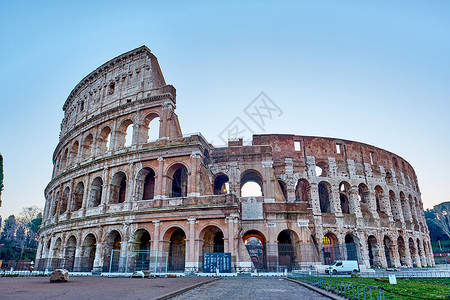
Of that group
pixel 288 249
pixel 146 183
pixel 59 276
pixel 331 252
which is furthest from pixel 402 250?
pixel 59 276

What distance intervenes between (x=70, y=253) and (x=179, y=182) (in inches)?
414

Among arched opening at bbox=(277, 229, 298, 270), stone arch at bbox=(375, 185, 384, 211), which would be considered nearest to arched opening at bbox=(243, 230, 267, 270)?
arched opening at bbox=(277, 229, 298, 270)

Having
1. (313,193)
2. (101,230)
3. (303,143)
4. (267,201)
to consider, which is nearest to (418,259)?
(313,193)

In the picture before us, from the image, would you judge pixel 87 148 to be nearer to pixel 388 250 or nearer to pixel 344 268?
pixel 344 268

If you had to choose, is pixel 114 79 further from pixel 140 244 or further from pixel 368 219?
pixel 368 219

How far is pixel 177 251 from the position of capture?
2066 cm

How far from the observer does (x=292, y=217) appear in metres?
22.7

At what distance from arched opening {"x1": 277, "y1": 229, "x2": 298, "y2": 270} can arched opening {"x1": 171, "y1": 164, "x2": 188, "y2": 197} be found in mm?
8676

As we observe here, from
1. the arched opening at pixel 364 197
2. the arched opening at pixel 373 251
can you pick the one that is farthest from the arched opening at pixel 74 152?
the arched opening at pixel 373 251

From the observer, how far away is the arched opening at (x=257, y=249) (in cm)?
2339

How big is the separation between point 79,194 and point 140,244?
331 inches

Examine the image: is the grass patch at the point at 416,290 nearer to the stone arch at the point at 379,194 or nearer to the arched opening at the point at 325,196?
the arched opening at the point at 325,196

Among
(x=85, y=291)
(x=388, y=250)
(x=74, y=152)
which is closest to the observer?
(x=85, y=291)

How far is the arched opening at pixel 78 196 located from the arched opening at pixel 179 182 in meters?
8.74
